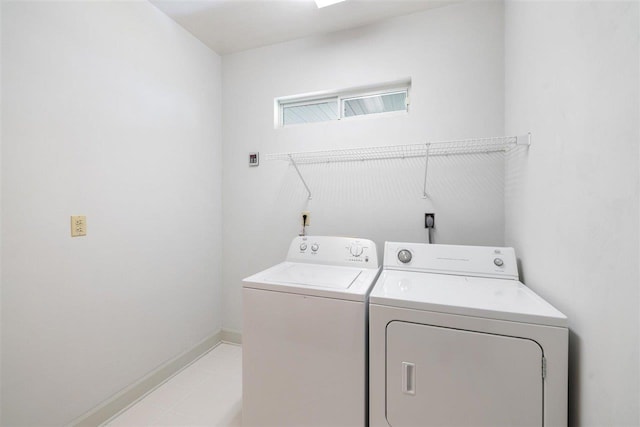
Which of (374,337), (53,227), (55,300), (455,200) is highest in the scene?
(455,200)

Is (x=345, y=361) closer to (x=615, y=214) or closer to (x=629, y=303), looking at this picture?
(x=629, y=303)

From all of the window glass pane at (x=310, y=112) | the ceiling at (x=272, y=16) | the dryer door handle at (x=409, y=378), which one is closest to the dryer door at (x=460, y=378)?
the dryer door handle at (x=409, y=378)

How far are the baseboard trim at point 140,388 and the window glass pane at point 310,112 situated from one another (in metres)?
2.15

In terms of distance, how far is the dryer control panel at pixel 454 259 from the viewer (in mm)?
1538

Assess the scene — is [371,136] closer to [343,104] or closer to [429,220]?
[343,104]

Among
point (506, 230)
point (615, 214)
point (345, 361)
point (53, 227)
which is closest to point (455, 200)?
point (506, 230)

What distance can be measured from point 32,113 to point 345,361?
193 cm

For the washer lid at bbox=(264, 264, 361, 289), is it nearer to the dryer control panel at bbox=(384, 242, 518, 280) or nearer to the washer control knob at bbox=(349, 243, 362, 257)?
the washer control knob at bbox=(349, 243, 362, 257)

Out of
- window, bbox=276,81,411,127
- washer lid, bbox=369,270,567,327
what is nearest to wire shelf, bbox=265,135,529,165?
window, bbox=276,81,411,127

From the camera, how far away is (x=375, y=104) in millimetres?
2203

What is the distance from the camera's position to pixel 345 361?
1.27 meters

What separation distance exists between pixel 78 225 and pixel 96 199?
0.18 meters

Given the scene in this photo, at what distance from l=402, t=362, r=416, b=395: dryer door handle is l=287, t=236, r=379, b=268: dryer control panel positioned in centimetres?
71

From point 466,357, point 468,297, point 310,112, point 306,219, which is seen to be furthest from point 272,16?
point 466,357
